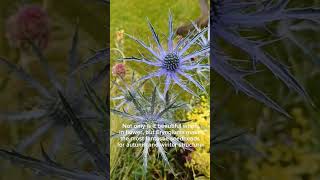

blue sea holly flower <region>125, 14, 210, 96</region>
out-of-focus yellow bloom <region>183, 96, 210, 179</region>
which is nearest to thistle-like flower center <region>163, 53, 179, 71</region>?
blue sea holly flower <region>125, 14, 210, 96</region>

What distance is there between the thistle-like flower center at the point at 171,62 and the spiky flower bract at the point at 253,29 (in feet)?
0.47

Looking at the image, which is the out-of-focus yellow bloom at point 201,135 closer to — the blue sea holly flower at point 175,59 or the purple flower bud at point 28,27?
the blue sea holly flower at point 175,59

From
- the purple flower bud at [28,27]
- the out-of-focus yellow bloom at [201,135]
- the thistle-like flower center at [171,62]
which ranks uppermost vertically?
the purple flower bud at [28,27]

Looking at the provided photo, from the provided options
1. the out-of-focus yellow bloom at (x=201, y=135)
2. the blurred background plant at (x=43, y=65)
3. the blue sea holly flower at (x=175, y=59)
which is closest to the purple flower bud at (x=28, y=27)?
the blurred background plant at (x=43, y=65)

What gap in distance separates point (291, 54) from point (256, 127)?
270 millimetres

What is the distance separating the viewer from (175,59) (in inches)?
57.3

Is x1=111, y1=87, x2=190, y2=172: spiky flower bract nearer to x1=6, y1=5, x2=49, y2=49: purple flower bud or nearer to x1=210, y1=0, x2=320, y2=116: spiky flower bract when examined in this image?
x1=210, y1=0, x2=320, y2=116: spiky flower bract

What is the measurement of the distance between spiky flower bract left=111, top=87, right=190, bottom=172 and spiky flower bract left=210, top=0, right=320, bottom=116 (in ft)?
0.73

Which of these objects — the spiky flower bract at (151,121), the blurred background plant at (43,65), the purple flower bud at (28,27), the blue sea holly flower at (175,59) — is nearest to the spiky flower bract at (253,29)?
the blue sea holly flower at (175,59)

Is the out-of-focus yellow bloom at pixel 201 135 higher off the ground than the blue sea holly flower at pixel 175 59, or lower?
lower

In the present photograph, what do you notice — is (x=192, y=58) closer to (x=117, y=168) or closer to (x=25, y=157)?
(x=117, y=168)

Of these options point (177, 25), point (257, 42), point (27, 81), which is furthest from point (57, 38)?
point (257, 42)

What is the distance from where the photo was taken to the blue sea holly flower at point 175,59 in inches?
56.6

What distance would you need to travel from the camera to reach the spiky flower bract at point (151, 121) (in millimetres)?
1446
